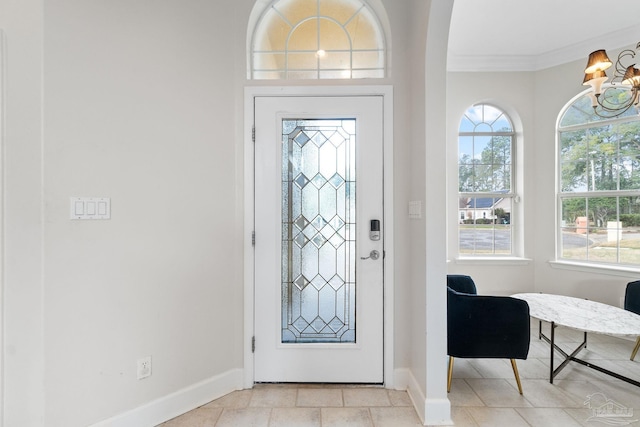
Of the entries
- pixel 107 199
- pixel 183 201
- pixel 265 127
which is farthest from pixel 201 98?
pixel 107 199

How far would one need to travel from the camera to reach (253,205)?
2.16m

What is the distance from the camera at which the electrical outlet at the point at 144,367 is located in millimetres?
1756

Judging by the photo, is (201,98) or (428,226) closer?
(428,226)

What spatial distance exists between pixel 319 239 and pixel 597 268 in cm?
326

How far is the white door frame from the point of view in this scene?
214 centimetres

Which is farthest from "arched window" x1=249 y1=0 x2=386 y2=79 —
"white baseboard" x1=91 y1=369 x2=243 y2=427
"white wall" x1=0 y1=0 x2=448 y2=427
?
"white baseboard" x1=91 y1=369 x2=243 y2=427

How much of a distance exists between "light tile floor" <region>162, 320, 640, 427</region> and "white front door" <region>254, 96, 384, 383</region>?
0.51 feet

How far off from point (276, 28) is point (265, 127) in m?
0.79

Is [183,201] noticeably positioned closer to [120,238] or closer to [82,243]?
[120,238]

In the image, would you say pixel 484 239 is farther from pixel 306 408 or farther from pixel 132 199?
pixel 132 199

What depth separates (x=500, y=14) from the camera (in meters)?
2.89

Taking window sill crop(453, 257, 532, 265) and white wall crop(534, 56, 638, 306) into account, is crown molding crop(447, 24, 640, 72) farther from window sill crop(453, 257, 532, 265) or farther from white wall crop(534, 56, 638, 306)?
window sill crop(453, 257, 532, 265)

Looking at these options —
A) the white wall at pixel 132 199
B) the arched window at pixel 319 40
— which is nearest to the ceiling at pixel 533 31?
the arched window at pixel 319 40

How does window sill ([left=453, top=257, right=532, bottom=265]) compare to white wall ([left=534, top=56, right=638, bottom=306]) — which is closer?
white wall ([left=534, top=56, right=638, bottom=306])
